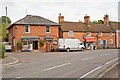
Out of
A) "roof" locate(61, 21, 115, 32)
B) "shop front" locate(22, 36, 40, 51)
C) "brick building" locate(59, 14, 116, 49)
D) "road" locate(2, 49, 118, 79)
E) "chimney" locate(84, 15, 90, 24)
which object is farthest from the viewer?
"chimney" locate(84, 15, 90, 24)

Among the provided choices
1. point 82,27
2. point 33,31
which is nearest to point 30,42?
point 33,31

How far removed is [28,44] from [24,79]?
36139 millimetres

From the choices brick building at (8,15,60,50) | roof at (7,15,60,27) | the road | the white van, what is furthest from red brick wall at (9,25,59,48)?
the road

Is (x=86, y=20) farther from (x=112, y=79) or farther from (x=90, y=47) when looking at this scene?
(x=112, y=79)

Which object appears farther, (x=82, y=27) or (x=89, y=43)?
(x=82, y=27)

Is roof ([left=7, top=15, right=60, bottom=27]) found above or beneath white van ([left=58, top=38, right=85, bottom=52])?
above

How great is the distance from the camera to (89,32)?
2527 inches

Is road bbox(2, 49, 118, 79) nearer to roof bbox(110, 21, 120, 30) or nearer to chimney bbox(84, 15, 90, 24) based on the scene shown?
chimney bbox(84, 15, 90, 24)

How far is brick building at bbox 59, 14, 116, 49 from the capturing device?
60.3 meters

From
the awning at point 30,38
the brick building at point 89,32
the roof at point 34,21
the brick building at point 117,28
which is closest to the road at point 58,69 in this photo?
the awning at point 30,38

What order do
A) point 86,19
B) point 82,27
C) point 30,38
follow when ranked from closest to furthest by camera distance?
point 30,38, point 82,27, point 86,19

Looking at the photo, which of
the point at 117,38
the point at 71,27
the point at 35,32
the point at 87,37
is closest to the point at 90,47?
the point at 87,37

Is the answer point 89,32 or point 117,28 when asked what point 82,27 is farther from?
point 117,28

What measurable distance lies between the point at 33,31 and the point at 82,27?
18.2 m
